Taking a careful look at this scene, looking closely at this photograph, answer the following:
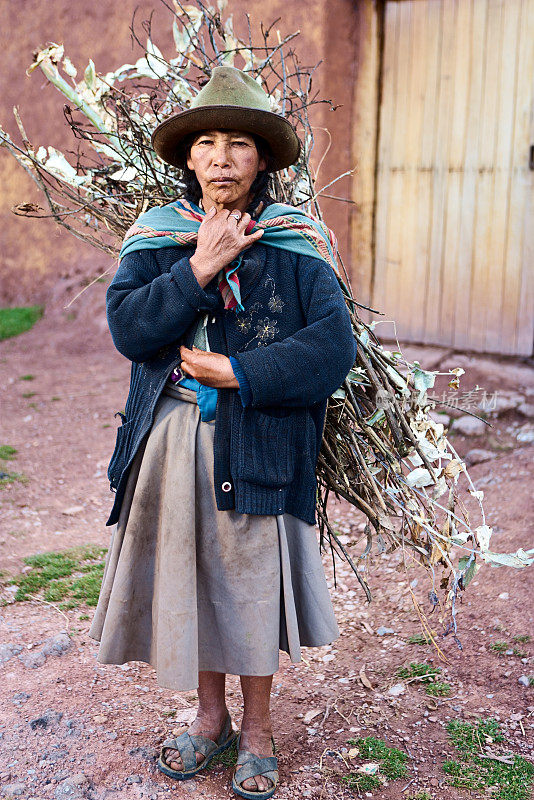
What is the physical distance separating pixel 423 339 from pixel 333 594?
2.72 metres

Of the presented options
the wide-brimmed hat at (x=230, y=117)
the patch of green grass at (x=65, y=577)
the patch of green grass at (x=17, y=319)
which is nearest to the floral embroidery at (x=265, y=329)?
the wide-brimmed hat at (x=230, y=117)

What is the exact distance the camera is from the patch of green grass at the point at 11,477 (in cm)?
446

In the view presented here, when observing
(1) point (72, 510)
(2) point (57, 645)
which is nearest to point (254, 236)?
(2) point (57, 645)

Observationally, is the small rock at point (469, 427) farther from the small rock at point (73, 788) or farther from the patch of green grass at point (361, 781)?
the small rock at point (73, 788)

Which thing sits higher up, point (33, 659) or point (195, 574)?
point (195, 574)

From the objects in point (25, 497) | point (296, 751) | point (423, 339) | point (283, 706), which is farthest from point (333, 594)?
point (423, 339)

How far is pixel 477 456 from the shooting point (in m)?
4.48

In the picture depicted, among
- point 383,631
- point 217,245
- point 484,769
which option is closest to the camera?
point 217,245

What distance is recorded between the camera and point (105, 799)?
212cm

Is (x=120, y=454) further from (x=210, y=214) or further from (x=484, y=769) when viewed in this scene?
(x=484, y=769)

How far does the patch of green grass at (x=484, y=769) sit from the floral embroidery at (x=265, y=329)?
131 cm

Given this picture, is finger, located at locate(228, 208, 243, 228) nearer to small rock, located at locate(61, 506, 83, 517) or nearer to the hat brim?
the hat brim

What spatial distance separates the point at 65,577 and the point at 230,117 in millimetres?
2194

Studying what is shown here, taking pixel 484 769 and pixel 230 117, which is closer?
pixel 230 117
